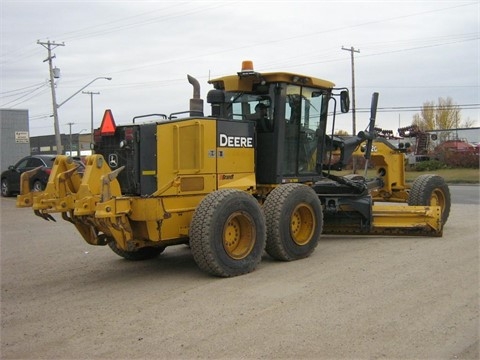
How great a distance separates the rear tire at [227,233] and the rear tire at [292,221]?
0.41m

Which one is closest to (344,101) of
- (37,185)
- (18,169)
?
(37,185)

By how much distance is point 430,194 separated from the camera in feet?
35.6

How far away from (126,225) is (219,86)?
3287 millimetres

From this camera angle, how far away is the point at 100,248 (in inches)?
376

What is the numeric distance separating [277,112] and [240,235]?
83.8 inches

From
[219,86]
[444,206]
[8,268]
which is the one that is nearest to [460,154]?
[444,206]

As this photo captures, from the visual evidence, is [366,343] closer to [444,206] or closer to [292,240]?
[292,240]

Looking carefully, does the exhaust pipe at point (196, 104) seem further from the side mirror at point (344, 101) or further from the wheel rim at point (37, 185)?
the wheel rim at point (37, 185)

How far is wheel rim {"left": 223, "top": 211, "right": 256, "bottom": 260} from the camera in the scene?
7074mm

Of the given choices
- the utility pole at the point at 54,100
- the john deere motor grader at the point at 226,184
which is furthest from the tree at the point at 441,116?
the john deere motor grader at the point at 226,184

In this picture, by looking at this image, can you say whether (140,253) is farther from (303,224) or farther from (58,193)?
(303,224)

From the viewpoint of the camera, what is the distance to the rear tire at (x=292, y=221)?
7.69m

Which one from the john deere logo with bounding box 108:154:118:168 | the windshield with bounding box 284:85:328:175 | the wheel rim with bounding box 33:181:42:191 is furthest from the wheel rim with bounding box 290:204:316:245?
the wheel rim with bounding box 33:181:42:191

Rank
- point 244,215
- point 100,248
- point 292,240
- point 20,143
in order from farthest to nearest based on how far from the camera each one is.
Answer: point 20,143 < point 100,248 < point 292,240 < point 244,215
